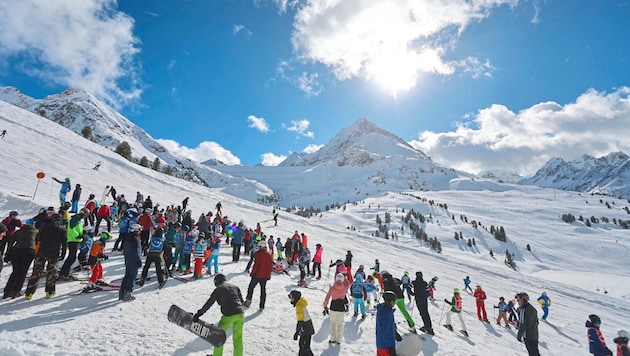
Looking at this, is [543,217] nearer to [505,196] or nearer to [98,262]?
[505,196]

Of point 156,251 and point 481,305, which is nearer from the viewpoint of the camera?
point 156,251

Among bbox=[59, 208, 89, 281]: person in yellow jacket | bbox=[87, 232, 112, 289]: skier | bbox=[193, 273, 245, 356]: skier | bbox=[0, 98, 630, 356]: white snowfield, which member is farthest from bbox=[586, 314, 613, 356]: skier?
bbox=[59, 208, 89, 281]: person in yellow jacket

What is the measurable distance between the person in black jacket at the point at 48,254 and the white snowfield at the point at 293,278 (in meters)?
0.39

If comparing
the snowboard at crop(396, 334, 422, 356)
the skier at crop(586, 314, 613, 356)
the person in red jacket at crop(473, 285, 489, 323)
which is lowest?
the person in red jacket at crop(473, 285, 489, 323)

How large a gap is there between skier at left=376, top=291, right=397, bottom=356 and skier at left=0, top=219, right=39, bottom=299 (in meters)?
8.98

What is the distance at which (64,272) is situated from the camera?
9930 mm

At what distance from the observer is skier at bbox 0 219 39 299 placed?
26.4ft

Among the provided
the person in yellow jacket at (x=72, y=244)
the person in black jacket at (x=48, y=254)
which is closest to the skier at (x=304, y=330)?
the person in black jacket at (x=48, y=254)

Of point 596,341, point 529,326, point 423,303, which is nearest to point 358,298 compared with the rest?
point 423,303

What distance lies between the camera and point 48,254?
8.37 m

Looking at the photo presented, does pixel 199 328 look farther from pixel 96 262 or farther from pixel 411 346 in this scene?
pixel 96 262

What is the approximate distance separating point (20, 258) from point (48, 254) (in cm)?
57

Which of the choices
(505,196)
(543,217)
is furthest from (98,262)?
(505,196)

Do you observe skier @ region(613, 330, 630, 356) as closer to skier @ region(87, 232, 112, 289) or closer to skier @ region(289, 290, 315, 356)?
skier @ region(289, 290, 315, 356)
